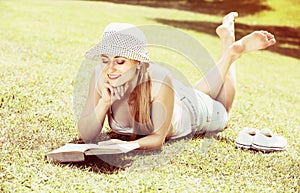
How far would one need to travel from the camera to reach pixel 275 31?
70.9 feet

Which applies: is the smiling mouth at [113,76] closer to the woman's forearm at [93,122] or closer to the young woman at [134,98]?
the young woman at [134,98]

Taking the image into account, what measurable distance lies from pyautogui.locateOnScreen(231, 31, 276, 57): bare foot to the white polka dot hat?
174 centimetres

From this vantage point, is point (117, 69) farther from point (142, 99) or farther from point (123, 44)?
point (142, 99)

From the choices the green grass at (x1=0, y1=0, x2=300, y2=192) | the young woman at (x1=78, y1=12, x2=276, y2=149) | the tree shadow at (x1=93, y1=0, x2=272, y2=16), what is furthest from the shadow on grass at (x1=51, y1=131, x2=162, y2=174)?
the tree shadow at (x1=93, y1=0, x2=272, y2=16)

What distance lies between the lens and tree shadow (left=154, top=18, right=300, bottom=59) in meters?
17.4

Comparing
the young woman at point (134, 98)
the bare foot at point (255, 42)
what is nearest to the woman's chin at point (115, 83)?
the young woman at point (134, 98)

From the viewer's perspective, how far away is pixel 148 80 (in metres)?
4.25

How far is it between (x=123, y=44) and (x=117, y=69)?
22cm

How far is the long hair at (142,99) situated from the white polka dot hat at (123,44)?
0.19m

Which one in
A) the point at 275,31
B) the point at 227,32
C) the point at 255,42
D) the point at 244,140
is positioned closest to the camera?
Answer: the point at 244,140

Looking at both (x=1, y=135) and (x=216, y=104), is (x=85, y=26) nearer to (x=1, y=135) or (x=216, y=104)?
(x=216, y=104)

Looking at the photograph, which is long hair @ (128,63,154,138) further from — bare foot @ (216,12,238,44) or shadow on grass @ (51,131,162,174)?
bare foot @ (216,12,238,44)

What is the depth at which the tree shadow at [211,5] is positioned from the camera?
25.4 metres

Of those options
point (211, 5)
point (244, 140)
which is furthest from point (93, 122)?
point (211, 5)
